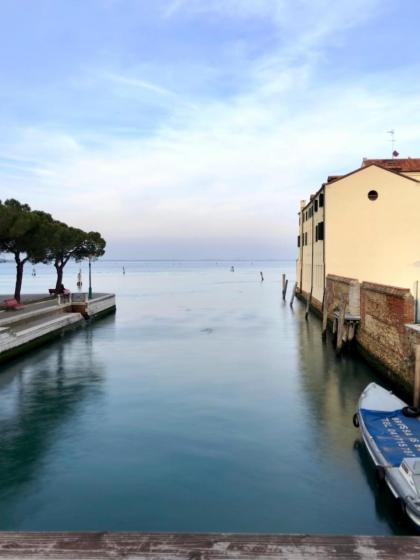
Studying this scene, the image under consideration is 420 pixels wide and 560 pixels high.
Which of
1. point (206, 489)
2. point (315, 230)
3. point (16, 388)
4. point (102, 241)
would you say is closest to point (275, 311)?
point (315, 230)

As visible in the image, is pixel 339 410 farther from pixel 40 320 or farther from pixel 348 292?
pixel 40 320

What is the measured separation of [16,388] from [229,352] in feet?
40.5

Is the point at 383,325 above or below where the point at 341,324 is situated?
above

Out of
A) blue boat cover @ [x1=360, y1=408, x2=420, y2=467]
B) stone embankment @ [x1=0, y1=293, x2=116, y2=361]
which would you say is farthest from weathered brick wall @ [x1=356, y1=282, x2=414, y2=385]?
stone embankment @ [x1=0, y1=293, x2=116, y2=361]

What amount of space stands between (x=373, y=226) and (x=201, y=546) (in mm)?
32649

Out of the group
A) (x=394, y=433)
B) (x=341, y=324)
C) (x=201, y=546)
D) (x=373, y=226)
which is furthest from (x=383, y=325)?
(x=373, y=226)

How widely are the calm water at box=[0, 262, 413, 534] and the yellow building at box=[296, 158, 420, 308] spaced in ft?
34.4

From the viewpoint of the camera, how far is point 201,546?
603cm

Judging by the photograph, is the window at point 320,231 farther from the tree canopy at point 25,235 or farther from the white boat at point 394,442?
the white boat at point 394,442

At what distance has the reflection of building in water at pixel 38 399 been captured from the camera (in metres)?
12.6

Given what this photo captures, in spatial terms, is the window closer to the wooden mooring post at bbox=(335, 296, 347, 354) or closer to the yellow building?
the yellow building

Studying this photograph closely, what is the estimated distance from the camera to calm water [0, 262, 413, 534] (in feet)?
32.1

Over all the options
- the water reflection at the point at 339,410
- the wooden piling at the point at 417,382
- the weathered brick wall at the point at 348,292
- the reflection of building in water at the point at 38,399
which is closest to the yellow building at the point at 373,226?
the weathered brick wall at the point at 348,292

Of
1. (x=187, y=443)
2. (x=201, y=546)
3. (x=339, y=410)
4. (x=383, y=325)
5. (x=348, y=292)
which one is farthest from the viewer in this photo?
(x=348, y=292)
